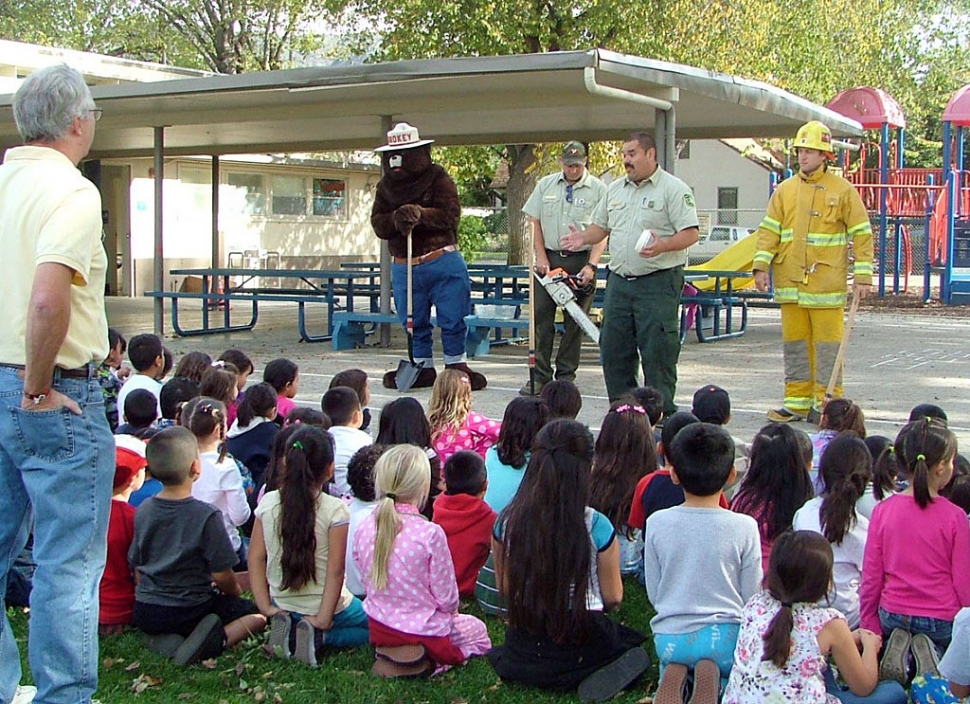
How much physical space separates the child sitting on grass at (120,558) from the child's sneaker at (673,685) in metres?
2.07

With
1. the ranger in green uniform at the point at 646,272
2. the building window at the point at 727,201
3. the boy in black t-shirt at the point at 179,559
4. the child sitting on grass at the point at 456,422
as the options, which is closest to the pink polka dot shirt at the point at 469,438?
the child sitting on grass at the point at 456,422

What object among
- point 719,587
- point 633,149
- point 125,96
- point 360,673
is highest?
point 125,96

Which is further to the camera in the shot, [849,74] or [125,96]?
[849,74]

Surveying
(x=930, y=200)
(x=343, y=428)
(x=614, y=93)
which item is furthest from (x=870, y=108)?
(x=343, y=428)

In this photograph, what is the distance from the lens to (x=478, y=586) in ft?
15.4

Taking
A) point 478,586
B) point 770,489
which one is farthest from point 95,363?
point 770,489

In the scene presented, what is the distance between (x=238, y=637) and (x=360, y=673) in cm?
54

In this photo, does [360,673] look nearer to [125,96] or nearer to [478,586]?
[478,586]

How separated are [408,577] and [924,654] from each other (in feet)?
5.76

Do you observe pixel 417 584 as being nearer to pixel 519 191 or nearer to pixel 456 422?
pixel 456 422

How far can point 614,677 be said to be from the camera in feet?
13.0

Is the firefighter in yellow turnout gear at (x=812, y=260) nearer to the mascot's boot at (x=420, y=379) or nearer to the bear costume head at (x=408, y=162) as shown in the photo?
the bear costume head at (x=408, y=162)

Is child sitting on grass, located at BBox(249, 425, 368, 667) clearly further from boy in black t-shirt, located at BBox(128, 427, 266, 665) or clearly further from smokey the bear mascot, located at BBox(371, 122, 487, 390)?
smokey the bear mascot, located at BBox(371, 122, 487, 390)

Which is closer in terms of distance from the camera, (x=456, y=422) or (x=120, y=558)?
(x=120, y=558)
